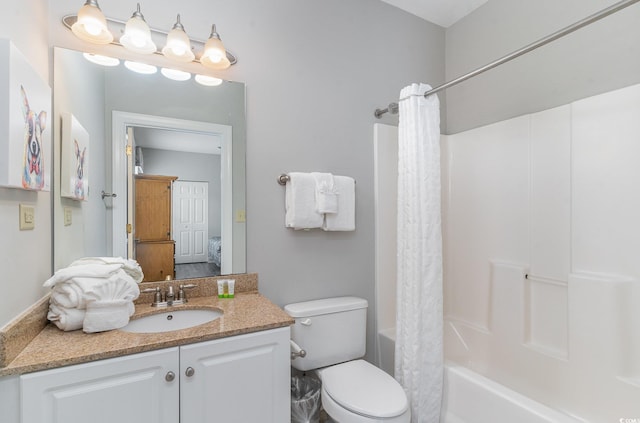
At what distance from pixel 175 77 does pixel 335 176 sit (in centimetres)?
102

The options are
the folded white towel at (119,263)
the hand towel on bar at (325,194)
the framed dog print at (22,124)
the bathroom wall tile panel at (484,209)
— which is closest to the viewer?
the framed dog print at (22,124)

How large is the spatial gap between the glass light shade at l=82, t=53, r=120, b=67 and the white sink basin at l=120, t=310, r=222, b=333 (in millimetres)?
1181

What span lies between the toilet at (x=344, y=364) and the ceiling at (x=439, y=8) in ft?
6.86

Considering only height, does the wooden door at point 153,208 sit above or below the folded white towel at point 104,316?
above

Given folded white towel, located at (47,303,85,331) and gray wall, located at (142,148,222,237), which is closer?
folded white towel, located at (47,303,85,331)

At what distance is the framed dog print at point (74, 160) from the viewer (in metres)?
1.36

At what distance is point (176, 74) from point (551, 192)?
2178mm

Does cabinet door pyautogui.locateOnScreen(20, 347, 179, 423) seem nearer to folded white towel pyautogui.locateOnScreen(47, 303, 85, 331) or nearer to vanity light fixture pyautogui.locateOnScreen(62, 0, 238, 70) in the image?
folded white towel pyautogui.locateOnScreen(47, 303, 85, 331)

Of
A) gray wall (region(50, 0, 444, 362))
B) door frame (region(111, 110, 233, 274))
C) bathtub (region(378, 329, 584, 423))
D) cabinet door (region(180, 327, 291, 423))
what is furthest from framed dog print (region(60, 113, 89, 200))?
bathtub (region(378, 329, 584, 423))

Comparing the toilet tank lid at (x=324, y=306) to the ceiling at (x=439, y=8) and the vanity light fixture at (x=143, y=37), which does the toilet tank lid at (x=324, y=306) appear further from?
the ceiling at (x=439, y=8)

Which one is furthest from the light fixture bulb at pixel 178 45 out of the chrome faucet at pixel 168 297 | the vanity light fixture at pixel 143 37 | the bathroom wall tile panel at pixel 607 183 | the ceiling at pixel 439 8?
the bathroom wall tile panel at pixel 607 183

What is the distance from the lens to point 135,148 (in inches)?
61.4

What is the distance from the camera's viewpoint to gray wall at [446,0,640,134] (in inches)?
65.4

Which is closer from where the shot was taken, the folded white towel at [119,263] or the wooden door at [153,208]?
the folded white towel at [119,263]
